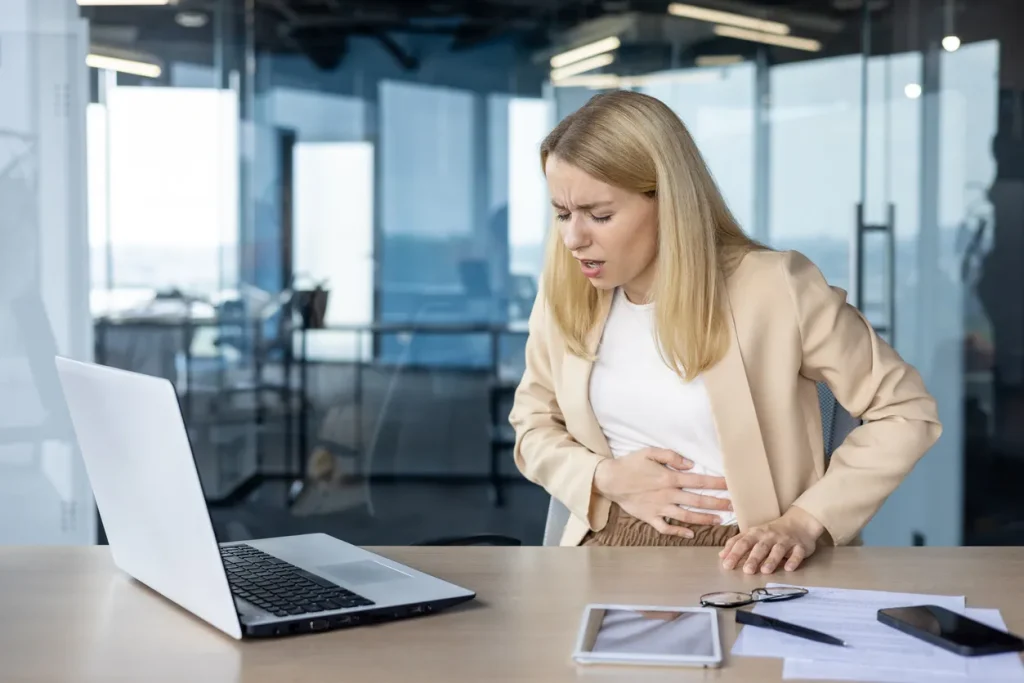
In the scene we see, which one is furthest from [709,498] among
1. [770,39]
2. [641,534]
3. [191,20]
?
[191,20]

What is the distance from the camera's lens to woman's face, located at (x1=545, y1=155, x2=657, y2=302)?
1.97m

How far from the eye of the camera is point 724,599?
149cm

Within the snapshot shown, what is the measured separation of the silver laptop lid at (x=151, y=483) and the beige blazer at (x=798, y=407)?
0.78 meters

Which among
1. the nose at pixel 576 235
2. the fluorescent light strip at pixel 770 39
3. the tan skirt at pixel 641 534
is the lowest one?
the tan skirt at pixel 641 534

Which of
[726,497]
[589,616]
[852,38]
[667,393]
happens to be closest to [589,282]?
[667,393]

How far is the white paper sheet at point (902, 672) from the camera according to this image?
3.98 ft

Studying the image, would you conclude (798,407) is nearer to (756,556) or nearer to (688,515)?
(688,515)

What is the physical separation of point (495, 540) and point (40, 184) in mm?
2550

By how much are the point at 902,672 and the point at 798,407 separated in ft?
2.81

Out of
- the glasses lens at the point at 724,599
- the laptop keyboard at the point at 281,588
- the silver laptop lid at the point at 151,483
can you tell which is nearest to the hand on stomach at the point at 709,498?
the glasses lens at the point at 724,599

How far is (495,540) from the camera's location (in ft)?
8.13

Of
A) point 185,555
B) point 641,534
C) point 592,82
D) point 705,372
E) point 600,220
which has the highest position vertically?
point 592,82

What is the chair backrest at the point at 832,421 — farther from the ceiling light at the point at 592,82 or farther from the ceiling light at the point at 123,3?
the ceiling light at the point at 123,3

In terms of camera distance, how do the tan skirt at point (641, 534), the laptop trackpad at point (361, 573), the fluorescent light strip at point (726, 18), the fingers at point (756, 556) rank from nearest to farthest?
the laptop trackpad at point (361, 573), the fingers at point (756, 556), the tan skirt at point (641, 534), the fluorescent light strip at point (726, 18)
